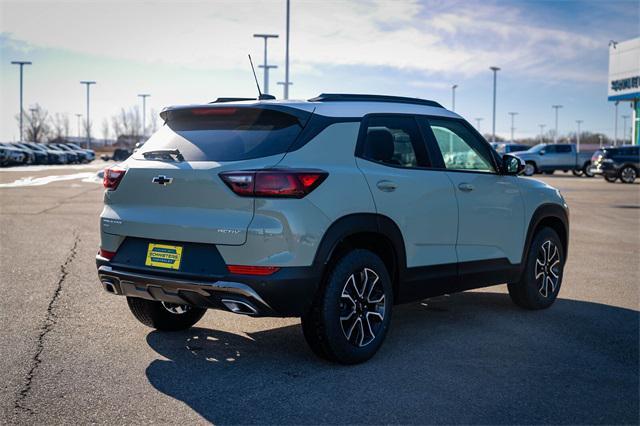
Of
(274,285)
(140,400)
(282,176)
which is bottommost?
(140,400)

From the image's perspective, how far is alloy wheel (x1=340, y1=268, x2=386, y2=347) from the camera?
5363mm

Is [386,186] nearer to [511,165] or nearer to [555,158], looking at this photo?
[511,165]

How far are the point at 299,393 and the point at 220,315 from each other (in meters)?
2.34

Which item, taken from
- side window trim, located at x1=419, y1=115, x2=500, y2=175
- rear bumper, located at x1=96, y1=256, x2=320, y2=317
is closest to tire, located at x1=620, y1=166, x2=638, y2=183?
side window trim, located at x1=419, y1=115, x2=500, y2=175

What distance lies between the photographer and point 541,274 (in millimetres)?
7379

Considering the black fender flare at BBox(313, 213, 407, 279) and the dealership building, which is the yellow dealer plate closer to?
the black fender flare at BBox(313, 213, 407, 279)

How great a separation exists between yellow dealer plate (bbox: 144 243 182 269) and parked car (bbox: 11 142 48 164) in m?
52.4

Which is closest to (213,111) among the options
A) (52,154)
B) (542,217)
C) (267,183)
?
(267,183)

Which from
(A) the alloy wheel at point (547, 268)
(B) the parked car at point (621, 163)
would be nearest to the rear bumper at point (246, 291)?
(A) the alloy wheel at point (547, 268)

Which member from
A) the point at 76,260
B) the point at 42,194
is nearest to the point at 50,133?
the point at 42,194

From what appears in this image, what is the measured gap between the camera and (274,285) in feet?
15.9

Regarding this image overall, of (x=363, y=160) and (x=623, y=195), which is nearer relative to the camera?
(x=363, y=160)

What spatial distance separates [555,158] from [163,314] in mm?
41761

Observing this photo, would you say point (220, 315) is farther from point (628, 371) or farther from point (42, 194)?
point (42, 194)
